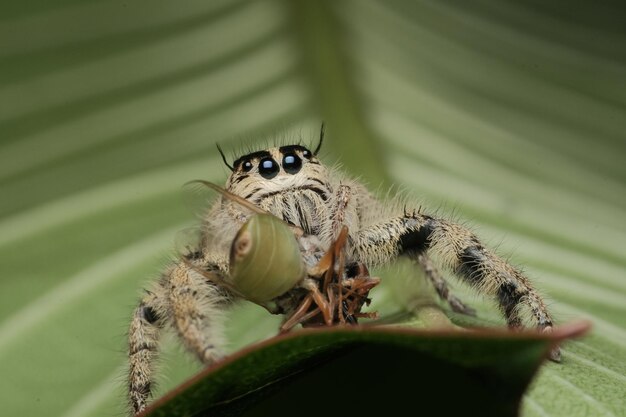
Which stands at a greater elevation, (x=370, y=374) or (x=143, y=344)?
(x=370, y=374)

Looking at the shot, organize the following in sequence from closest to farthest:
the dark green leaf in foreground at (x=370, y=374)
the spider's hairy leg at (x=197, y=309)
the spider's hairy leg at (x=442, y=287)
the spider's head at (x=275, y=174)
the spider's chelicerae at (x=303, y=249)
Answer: the dark green leaf in foreground at (x=370, y=374), the spider's hairy leg at (x=197, y=309), the spider's chelicerae at (x=303, y=249), the spider's head at (x=275, y=174), the spider's hairy leg at (x=442, y=287)

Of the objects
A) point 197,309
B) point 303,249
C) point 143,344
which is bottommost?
point 143,344

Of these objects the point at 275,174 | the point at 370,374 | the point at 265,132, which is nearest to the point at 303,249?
the point at 275,174

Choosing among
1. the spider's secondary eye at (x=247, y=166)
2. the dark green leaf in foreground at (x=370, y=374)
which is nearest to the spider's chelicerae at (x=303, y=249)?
the spider's secondary eye at (x=247, y=166)

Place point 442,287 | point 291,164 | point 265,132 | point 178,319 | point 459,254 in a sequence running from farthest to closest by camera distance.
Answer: point 265,132
point 442,287
point 291,164
point 459,254
point 178,319

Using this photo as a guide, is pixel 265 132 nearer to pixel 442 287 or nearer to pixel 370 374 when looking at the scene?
pixel 442 287

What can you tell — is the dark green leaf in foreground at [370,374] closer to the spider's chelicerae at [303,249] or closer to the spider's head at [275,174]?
the spider's chelicerae at [303,249]

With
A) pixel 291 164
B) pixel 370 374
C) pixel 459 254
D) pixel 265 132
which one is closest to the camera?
pixel 370 374

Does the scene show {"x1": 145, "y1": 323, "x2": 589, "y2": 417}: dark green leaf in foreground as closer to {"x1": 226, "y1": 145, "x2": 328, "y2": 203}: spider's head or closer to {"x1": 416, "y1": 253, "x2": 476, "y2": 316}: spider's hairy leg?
{"x1": 226, "y1": 145, "x2": 328, "y2": 203}: spider's head
